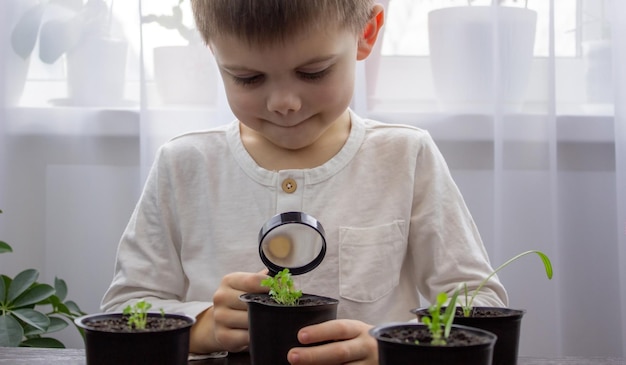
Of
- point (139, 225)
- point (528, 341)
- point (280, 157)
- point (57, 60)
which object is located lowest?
point (528, 341)

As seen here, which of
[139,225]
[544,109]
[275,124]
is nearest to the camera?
[275,124]

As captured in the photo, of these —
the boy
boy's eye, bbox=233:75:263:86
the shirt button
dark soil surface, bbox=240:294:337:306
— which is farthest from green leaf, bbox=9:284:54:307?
dark soil surface, bbox=240:294:337:306

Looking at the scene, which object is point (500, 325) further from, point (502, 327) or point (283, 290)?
point (283, 290)

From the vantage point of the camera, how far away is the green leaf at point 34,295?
5.44 ft

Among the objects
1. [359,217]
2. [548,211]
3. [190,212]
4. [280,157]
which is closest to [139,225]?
[190,212]

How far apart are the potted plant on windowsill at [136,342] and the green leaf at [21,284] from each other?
97 cm

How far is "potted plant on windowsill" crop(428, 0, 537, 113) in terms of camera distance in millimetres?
1855

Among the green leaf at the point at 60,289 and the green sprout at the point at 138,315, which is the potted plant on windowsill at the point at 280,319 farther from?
the green leaf at the point at 60,289

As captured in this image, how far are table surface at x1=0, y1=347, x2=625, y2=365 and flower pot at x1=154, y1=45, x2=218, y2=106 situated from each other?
1.05 metres

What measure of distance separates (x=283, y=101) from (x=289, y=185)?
23cm

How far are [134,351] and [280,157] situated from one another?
2.15 ft

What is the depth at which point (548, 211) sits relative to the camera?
1896 mm

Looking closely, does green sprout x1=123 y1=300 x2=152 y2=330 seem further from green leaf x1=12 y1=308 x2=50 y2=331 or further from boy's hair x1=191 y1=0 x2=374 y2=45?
green leaf x1=12 y1=308 x2=50 y2=331

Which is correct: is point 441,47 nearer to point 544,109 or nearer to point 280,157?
point 544,109
